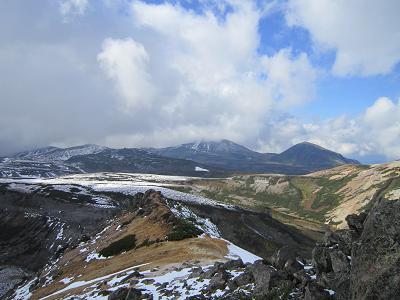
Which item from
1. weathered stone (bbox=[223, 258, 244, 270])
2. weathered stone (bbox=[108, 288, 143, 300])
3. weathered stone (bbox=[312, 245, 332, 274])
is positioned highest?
weathered stone (bbox=[312, 245, 332, 274])

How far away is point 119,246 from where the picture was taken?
222ft

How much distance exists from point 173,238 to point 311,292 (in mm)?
40234

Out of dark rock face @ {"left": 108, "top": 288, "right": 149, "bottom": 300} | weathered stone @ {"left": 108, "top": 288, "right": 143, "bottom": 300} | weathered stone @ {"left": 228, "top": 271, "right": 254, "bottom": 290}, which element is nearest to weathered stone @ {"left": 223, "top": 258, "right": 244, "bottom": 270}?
weathered stone @ {"left": 228, "top": 271, "right": 254, "bottom": 290}

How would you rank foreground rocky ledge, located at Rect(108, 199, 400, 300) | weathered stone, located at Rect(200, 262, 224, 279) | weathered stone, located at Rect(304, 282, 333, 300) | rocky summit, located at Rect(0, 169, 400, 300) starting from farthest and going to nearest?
weathered stone, located at Rect(200, 262, 224, 279)
weathered stone, located at Rect(304, 282, 333, 300)
rocky summit, located at Rect(0, 169, 400, 300)
foreground rocky ledge, located at Rect(108, 199, 400, 300)

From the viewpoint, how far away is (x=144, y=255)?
180ft

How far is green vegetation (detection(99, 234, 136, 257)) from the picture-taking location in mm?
65688

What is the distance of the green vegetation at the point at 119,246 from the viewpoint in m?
65.7

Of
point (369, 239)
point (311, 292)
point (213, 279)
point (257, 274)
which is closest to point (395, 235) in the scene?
point (369, 239)

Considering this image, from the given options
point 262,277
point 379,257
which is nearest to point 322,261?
point 262,277

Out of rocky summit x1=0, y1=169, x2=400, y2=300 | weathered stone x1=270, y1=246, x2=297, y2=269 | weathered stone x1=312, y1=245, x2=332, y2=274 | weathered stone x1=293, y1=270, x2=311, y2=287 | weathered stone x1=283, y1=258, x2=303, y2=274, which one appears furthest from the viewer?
weathered stone x1=270, y1=246, x2=297, y2=269

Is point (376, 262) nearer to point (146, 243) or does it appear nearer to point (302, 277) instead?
point (302, 277)

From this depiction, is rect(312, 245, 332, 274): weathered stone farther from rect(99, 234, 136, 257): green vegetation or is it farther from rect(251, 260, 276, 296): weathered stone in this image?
rect(99, 234, 136, 257): green vegetation

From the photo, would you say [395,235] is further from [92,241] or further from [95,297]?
[92,241]

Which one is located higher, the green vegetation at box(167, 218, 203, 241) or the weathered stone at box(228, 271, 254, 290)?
the green vegetation at box(167, 218, 203, 241)
